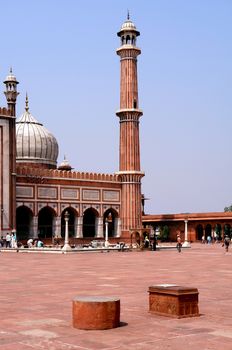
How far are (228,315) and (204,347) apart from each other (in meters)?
1.98

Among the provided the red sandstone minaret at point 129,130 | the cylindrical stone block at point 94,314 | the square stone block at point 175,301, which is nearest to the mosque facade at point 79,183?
the red sandstone minaret at point 129,130

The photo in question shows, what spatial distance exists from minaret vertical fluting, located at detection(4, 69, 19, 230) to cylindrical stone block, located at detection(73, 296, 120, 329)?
2984 cm

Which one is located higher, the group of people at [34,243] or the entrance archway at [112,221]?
the entrance archway at [112,221]

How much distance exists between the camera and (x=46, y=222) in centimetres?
4059

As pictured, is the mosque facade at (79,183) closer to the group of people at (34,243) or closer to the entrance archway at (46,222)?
the entrance archway at (46,222)

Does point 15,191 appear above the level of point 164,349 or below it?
above

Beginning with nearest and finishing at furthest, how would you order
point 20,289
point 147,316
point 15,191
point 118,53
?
1. point 147,316
2. point 20,289
3. point 15,191
4. point 118,53

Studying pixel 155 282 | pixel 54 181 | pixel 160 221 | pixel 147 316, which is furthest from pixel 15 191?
pixel 147 316

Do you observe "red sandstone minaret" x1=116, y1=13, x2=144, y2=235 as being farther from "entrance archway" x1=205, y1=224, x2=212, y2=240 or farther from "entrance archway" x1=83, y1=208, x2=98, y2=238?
"entrance archway" x1=205, y1=224, x2=212, y2=240

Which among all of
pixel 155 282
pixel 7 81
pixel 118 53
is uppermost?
pixel 118 53

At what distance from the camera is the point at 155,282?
37.7 ft

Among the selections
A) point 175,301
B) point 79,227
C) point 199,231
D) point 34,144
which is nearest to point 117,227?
point 79,227

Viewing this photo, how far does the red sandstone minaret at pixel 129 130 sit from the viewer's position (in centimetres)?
4188

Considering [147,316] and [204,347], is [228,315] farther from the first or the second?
[204,347]
